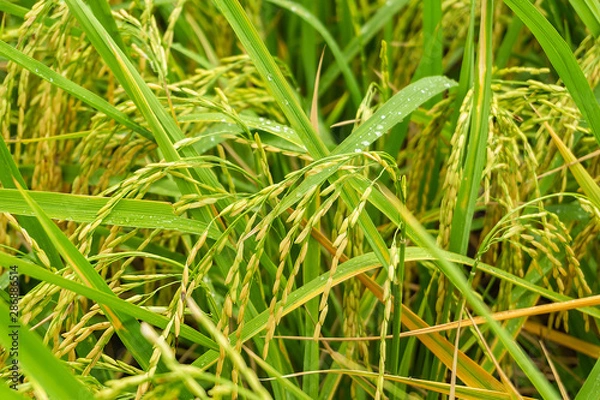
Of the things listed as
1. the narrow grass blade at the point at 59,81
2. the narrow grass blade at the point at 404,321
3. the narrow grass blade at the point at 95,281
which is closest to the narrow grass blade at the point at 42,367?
the narrow grass blade at the point at 95,281

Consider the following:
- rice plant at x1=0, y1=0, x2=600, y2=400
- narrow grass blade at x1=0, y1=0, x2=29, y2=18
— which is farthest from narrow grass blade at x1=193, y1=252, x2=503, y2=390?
narrow grass blade at x1=0, y1=0, x2=29, y2=18

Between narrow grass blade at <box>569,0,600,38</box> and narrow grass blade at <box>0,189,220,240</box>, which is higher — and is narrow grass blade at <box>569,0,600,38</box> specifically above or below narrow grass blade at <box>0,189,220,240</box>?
above

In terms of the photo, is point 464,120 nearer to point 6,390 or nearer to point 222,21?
point 6,390

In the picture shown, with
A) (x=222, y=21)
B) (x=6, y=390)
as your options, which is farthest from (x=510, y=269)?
(x=222, y=21)

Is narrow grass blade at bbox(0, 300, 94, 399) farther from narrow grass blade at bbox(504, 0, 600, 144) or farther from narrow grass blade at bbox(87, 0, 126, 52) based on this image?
narrow grass blade at bbox(504, 0, 600, 144)

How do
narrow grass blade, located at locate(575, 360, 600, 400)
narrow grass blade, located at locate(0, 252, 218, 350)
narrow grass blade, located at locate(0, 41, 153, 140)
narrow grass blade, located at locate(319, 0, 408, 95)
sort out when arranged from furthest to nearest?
1. narrow grass blade, located at locate(319, 0, 408, 95)
2. narrow grass blade, located at locate(0, 41, 153, 140)
3. narrow grass blade, located at locate(575, 360, 600, 400)
4. narrow grass blade, located at locate(0, 252, 218, 350)

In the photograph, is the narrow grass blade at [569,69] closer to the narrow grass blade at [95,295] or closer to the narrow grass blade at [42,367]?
the narrow grass blade at [95,295]
